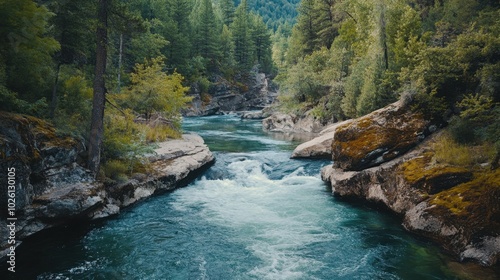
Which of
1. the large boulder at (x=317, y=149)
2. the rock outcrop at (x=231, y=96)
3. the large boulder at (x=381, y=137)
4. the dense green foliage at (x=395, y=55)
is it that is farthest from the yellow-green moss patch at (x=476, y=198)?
the rock outcrop at (x=231, y=96)

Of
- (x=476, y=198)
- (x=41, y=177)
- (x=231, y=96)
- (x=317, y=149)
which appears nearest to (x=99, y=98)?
(x=41, y=177)

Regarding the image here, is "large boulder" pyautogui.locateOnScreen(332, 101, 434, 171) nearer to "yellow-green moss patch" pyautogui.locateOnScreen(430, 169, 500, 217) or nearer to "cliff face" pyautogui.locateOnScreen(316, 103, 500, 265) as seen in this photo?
"cliff face" pyautogui.locateOnScreen(316, 103, 500, 265)

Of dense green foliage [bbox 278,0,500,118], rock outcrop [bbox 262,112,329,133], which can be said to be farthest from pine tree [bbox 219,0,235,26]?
rock outcrop [bbox 262,112,329,133]

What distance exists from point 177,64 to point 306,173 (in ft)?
146

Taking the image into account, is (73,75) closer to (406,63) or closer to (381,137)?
(381,137)

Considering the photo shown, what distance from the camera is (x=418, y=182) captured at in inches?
463

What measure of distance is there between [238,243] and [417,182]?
6715 mm

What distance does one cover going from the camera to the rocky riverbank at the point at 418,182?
9477mm

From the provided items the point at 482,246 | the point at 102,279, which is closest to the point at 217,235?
the point at 102,279

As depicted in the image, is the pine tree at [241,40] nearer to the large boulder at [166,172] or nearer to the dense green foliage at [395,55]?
the dense green foliage at [395,55]

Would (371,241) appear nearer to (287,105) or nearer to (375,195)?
(375,195)

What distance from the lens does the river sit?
9078mm

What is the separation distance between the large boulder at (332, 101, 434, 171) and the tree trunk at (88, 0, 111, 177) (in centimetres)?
1066

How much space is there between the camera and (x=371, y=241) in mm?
11039
